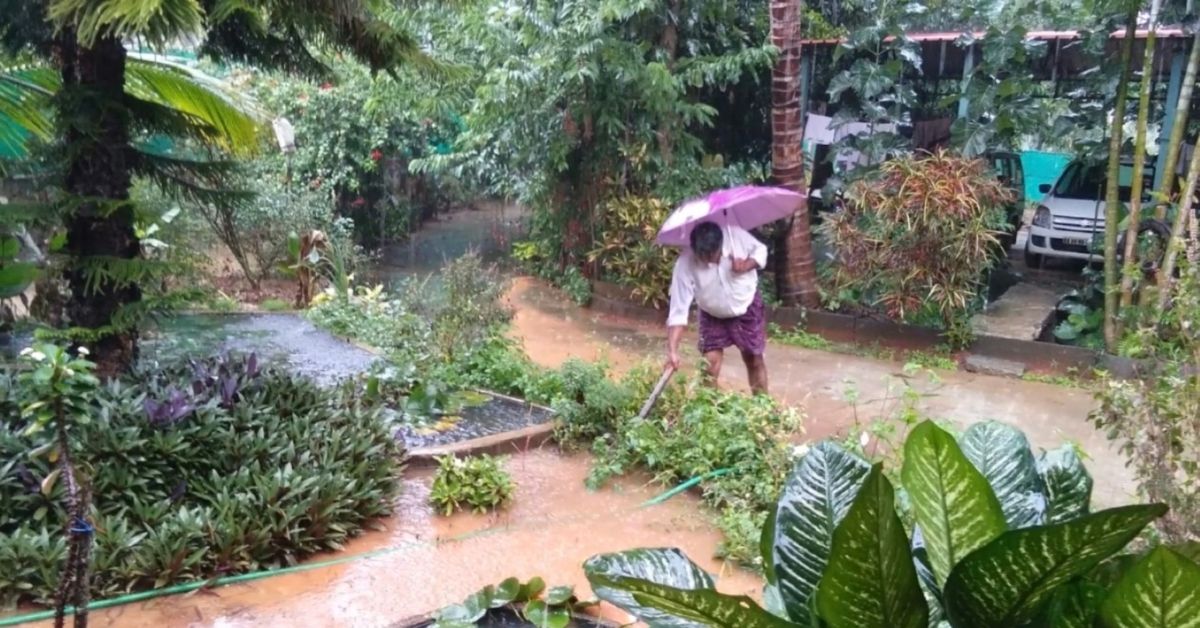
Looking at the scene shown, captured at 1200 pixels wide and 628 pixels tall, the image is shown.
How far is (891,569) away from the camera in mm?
983

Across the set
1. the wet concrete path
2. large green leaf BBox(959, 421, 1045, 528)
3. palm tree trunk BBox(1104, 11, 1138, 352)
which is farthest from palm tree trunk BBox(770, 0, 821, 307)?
large green leaf BBox(959, 421, 1045, 528)

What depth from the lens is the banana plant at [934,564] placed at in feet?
2.99

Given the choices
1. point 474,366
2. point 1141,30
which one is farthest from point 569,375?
point 1141,30

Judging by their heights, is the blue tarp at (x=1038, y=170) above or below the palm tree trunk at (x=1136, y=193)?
below

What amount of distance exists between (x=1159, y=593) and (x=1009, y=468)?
1.37ft

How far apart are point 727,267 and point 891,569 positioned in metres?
4.98

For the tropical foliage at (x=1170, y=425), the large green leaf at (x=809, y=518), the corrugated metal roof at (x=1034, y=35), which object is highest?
the corrugated metal roof at (x=1034, y=35)

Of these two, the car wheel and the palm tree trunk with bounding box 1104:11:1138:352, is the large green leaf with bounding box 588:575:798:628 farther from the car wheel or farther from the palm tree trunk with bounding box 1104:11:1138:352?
the car wheel

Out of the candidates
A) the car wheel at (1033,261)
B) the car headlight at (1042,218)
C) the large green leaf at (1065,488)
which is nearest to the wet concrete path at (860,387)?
the large green leaf at (1065,488)

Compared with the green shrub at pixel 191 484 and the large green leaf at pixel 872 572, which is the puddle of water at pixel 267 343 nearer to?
the green shrub at pixel 191 484

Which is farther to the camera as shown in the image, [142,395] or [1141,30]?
[1141,30]

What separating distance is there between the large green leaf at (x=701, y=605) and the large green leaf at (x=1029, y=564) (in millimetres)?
203

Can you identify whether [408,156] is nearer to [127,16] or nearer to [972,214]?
[972,214]

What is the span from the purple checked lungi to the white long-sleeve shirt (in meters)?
0.11
